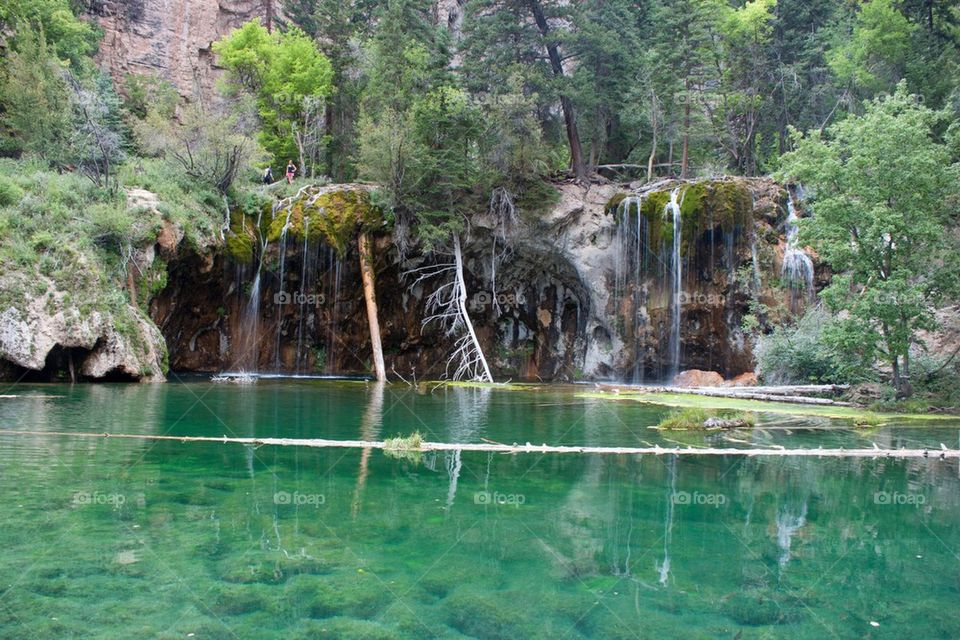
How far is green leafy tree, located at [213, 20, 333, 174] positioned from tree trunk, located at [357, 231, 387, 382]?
783 centimetres

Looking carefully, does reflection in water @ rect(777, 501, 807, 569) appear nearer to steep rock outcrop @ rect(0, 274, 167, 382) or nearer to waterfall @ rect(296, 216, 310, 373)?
steep rock outcrop @ rect(0, 274, 167, 382)

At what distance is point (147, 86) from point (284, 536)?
39111 mm

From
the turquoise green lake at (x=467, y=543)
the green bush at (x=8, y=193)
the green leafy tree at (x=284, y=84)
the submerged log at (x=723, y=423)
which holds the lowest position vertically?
the turquoise green lake at (x=467, y=543)

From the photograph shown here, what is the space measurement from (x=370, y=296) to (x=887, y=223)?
1704 centimetres

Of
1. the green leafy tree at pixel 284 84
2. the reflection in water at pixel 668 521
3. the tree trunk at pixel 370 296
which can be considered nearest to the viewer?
the reflection in water at pixel 668 521

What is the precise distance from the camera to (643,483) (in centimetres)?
805

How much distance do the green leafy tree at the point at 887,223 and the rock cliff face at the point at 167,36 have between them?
118 feet

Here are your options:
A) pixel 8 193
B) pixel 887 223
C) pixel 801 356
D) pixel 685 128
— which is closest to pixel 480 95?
pixel 685 128

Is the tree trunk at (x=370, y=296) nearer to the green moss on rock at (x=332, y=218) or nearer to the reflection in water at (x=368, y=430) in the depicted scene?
the green moss on rock at (x=332, y=218)

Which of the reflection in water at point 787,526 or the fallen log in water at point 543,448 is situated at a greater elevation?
the fallen log in water at point 543,448

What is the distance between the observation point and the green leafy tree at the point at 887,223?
14500 mm

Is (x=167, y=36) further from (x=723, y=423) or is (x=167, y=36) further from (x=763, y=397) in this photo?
(x=723, y=423)

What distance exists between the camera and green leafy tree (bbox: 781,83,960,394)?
47.6 ft

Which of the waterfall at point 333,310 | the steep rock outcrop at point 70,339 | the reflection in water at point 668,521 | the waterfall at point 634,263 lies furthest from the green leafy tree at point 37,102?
the reflection in water at point 668,521
